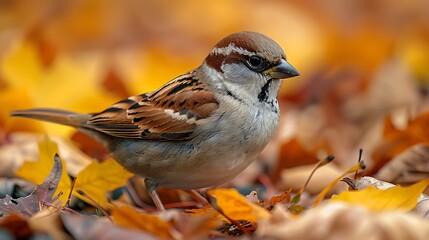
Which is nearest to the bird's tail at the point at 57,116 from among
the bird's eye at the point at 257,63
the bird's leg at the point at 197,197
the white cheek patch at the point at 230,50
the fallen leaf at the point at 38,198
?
the bird's leg at the point at 197,197

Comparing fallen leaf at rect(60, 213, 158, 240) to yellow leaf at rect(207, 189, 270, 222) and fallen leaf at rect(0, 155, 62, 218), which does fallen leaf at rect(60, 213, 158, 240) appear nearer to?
yellow leaf at rect(207, 189, 270, 222)

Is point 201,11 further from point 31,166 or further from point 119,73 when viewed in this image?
point 31,166

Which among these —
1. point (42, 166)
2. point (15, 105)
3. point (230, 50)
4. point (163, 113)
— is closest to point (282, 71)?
point (230, 50)

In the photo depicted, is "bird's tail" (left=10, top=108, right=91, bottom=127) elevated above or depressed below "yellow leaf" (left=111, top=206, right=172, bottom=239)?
above

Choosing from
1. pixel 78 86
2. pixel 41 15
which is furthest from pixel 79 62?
pixel 41 15

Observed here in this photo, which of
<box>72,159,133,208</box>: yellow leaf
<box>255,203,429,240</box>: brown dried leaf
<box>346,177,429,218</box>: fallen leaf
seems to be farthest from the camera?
<box>72,159,133,208</box>: yellow leaf

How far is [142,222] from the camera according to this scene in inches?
96.0

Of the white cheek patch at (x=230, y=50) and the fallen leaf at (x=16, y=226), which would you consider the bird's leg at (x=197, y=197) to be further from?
the fallen leaf at (x=16, y=226)

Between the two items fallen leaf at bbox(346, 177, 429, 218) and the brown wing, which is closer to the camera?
fallen leaf at bbox(346, 177, 429, 218)

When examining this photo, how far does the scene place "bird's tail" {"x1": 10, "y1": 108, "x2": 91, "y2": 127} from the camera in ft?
12.5

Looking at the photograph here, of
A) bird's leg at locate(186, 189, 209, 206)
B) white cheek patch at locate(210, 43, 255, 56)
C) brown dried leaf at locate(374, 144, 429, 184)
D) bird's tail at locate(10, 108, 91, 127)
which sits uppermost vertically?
white cheek patch at locate(210, 43, 255, 56)

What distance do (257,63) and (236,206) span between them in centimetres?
91

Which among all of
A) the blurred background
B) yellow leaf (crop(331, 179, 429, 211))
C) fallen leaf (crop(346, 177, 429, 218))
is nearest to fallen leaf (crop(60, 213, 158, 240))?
yellow leaf (crop(331, 179, 429, 211))

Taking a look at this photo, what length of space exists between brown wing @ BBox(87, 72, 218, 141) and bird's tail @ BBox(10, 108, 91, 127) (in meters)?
0.07
